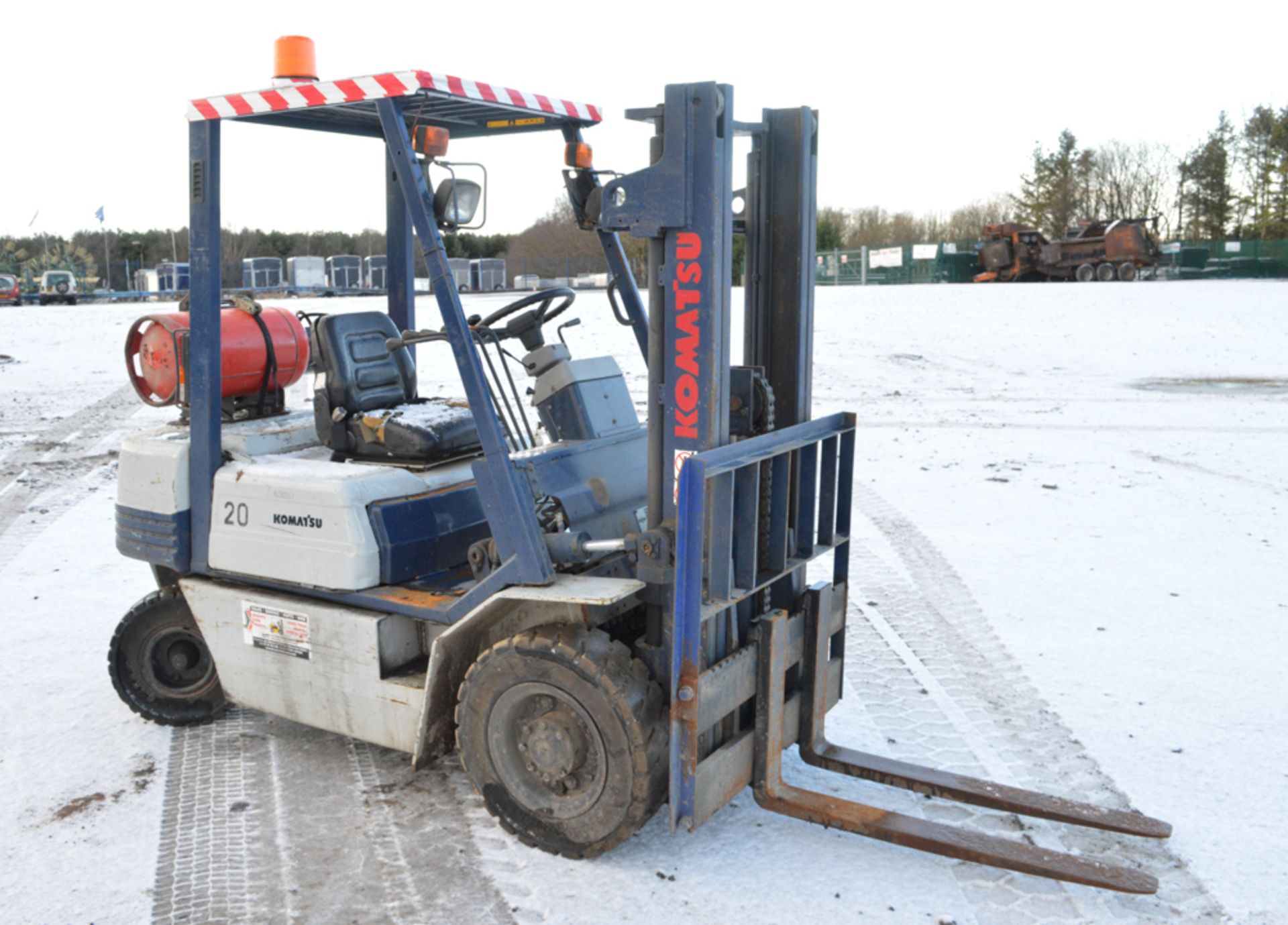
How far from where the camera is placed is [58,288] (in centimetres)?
4488

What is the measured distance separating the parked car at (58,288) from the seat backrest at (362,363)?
44.3 meters

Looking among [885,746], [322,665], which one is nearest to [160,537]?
[322,665]

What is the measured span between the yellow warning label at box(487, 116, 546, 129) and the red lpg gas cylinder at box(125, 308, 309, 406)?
1.22 m

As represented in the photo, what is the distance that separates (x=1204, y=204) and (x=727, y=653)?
193ft

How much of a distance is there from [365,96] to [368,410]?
140cm

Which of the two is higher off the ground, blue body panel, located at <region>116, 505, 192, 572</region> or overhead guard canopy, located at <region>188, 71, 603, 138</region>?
overhead guard canopy, located at <region>188, 71, 603, 138</region>

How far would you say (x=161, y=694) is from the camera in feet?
16.2

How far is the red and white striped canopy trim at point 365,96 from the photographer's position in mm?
3893

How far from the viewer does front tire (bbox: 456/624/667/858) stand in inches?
144

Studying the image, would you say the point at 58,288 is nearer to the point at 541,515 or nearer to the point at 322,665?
the point at 322,665

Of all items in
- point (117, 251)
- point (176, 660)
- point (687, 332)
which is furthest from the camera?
point (117, 251)

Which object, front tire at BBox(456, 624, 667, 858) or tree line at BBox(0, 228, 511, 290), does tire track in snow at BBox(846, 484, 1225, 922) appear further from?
tree line at BBox(0, 228, 511, 290)

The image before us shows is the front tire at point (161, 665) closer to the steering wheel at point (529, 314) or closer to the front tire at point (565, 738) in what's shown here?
the front tire at point (565, 738)

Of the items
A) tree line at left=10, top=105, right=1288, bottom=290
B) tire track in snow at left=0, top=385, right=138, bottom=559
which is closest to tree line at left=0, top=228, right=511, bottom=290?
tree line at left=10, top=105, right=1288, bottom=290
